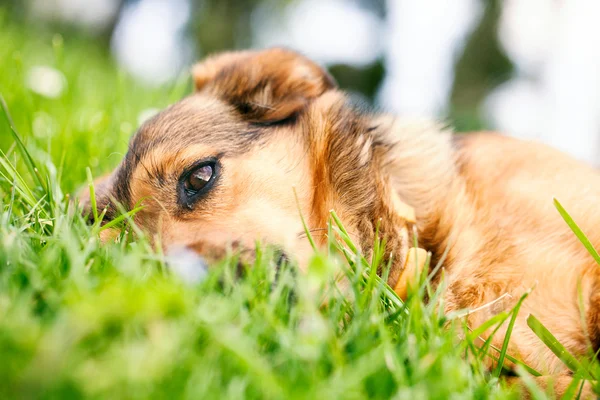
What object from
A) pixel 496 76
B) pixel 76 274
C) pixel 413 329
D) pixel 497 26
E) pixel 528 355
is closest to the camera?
pixel 76 274

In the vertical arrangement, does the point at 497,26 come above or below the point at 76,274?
above

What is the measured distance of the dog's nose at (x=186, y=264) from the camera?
1.27m

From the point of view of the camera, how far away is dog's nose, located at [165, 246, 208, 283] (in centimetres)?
127

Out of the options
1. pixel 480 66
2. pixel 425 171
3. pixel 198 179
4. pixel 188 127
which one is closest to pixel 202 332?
pixel 198 179

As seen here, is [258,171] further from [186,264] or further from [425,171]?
[425,171]

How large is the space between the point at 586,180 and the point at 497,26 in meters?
11.1

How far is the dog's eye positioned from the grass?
300 mm

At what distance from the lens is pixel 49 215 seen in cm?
181

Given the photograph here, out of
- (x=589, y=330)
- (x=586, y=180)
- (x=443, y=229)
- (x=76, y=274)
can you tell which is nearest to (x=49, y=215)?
(x=76, y=274)

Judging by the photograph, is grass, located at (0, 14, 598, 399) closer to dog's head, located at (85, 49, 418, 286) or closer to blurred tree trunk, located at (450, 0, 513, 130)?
dog's head, located at (85, 49, 418, 286)

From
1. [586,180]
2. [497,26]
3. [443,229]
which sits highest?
[497,26]

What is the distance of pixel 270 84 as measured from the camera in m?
2.32

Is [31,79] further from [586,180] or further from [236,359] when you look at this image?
[586,180]

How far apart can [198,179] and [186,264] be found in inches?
22.7
